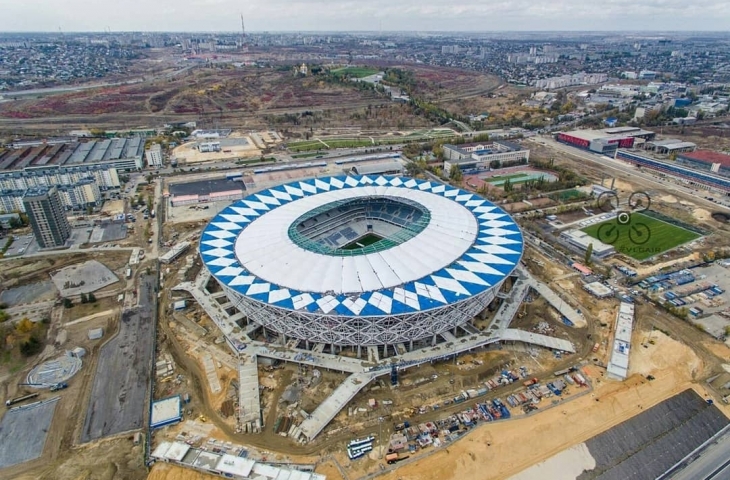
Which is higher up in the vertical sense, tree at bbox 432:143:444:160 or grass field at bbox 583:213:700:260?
tree at bbox 432:143:444:160

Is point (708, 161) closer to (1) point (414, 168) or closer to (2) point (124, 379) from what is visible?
(1) point (414, 168)

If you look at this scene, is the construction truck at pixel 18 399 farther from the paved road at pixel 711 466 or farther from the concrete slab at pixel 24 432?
the paved road at pixel 711 466

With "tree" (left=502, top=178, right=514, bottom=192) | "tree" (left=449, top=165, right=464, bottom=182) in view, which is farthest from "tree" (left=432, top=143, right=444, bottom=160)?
"tree" (left=502, top=178, right=514, bottom=192)

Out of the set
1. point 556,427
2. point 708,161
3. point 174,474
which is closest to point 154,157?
point 174,474

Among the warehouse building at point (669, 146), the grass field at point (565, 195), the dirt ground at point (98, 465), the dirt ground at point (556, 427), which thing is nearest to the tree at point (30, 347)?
the dirt ground at point (98, 465)

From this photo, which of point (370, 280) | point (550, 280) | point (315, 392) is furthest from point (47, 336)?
point (550, 280)

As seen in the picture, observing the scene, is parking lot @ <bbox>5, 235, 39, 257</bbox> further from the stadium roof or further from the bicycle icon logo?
the bicycle icon logo
